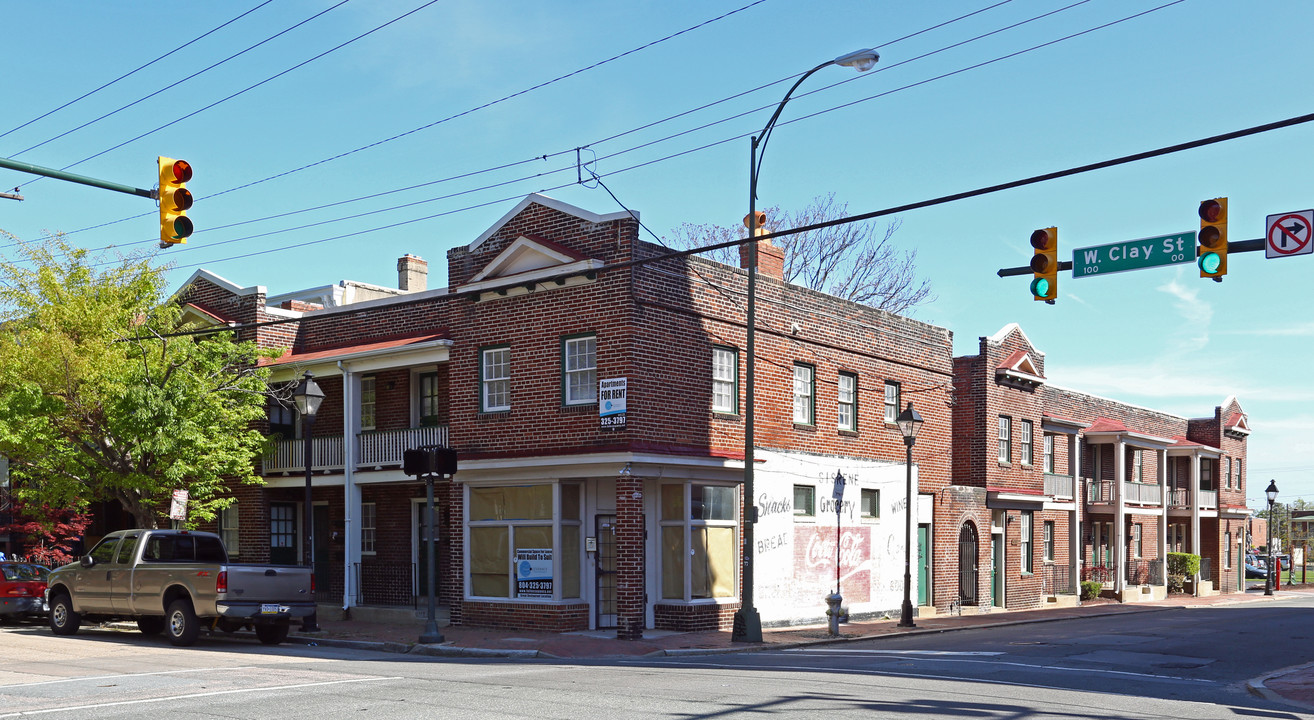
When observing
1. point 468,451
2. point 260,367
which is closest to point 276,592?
point 468,451

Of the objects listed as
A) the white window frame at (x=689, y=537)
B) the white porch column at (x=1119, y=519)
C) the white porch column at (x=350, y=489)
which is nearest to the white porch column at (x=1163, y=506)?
the white porch column at (x=1119, y=519)

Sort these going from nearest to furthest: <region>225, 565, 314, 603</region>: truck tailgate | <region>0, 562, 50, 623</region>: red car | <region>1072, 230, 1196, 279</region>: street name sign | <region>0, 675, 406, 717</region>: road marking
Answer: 1. <region>0, 675, 406, 717</region>: road marking
2. <region>1072, 230, 1196, 279</region>: street name sign
3. <region>225, 565, 314, 603</region>: truck tailgate
4. <region>0, 562, 50, 623</region>: red car

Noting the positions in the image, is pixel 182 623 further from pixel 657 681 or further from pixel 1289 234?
pixel 1289 234

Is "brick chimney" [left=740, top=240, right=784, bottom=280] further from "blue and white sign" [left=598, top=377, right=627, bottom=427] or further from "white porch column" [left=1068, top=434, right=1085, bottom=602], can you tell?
"white porch column" [left=1068, top=434, right=1085, bottom=602]

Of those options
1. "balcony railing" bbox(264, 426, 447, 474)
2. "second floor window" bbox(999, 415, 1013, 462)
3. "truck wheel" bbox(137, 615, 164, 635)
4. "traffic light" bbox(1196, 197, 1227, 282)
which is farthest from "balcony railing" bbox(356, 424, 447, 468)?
"second floor window" bbox(999, 415, 1013, 462)

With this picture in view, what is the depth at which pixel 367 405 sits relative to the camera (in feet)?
97.8

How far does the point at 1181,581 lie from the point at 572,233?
1441 inches

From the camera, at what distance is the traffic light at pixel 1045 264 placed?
16203 mm

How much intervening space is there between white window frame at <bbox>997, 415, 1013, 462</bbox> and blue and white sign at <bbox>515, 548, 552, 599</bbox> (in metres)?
17.5

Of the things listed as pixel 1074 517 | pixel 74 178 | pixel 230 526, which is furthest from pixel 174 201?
pixel 1074 517

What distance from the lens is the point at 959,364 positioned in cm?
3559

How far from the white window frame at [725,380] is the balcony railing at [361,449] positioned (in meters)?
6.18

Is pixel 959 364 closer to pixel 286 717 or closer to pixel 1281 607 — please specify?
pixel 1281 607

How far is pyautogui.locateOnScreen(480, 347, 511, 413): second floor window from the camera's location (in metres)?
24.8
